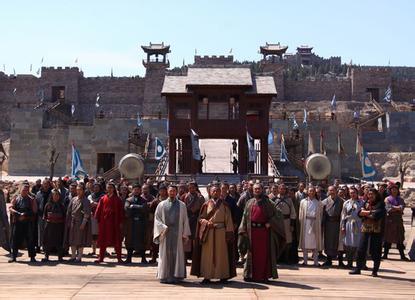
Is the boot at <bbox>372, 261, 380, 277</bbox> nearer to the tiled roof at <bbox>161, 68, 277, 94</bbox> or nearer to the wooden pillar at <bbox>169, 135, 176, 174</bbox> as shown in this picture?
the tiled roof at <bbox>161, 68, 277, 94</bbox>

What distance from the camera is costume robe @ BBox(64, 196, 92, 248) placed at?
42.9 ft

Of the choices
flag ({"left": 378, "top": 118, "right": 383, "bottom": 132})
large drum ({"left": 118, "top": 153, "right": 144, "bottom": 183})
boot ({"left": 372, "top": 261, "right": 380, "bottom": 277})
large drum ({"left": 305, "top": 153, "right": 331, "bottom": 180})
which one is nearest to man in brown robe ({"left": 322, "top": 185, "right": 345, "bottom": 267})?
boot ({"left": 372, "top": 261, "right": 380, "bottom": 277})

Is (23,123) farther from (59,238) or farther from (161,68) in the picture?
(59,238)

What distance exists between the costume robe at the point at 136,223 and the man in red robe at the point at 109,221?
329 millimetres

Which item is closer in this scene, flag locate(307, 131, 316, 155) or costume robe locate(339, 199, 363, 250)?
costume robe locate(339, 199, 363, 250)

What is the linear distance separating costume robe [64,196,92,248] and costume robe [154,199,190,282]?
105 inches

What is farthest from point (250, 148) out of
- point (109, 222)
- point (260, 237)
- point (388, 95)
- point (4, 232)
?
point (388, 95)

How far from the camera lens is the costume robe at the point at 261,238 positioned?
10.8 m

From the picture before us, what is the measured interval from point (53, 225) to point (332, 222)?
5703 millimetres

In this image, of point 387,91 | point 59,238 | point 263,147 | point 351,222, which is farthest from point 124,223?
point 387,91

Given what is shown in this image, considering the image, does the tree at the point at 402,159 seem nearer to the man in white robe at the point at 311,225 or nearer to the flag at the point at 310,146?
the flag at the point at 310,146

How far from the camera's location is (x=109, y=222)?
13016 mm

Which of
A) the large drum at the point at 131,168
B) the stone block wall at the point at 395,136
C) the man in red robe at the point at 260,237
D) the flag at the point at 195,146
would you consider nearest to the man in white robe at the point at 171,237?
the man in red robe at the point at 260,237

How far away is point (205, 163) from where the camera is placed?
1404 inches
